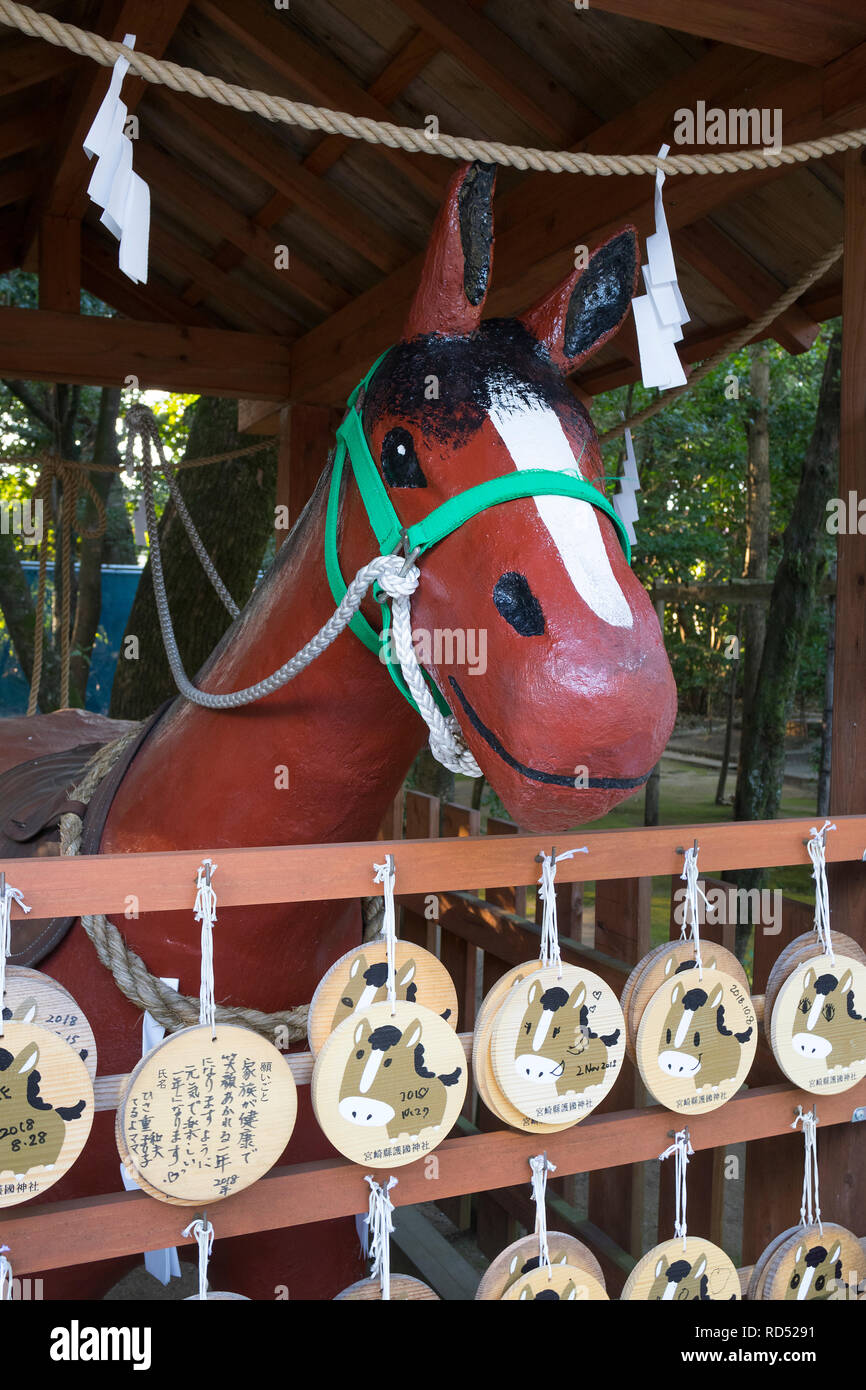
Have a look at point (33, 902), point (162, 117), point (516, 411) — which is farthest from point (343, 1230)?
point (162, 117)

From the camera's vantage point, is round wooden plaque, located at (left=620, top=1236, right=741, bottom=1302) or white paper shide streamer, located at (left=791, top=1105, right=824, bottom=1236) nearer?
round wooden plaque, located at (left=620, top=1236, right=741, bottom=1302)

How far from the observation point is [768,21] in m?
1.82

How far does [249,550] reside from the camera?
21.1ft

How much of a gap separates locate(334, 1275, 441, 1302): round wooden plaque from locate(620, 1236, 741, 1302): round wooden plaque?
1.11 feet

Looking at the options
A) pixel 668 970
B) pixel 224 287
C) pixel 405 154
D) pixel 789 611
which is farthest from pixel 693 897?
pixel 789 611

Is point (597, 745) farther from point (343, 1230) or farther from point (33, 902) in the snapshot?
point (343, 1230)

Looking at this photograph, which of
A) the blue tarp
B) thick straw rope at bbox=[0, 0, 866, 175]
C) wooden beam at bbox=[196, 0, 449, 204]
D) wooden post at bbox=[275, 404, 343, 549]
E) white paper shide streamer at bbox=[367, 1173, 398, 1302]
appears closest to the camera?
thick straw rope at bbox=[0, 0, 866, 175]

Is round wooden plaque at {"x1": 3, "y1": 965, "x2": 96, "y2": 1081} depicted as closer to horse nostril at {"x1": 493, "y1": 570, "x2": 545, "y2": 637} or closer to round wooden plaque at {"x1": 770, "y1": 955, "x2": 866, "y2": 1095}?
horse nostril at {"x1": 493, "y1": 570, "x2": 545, "y2": 637}

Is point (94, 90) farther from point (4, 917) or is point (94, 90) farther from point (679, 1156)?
point (679, 1156)

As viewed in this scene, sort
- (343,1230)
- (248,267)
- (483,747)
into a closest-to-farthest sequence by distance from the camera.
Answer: (483,747) → (343,1230) → (248,267)

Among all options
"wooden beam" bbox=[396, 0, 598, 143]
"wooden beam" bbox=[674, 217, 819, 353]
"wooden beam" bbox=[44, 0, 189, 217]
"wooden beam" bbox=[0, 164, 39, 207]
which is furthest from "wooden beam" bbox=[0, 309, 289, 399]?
"wooden beam" bbox=[674, 217, 819, 353]

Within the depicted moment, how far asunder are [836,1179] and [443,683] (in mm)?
1516

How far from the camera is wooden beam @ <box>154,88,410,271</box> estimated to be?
312 centimetres

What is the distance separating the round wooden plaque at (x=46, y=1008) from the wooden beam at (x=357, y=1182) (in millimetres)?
205
